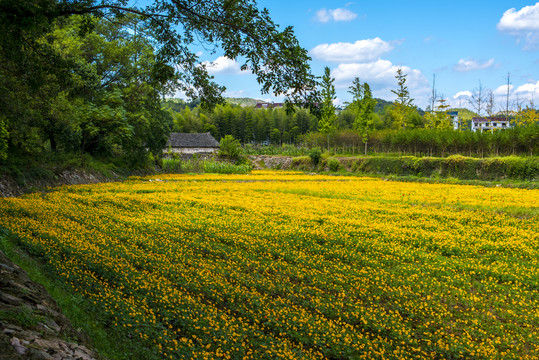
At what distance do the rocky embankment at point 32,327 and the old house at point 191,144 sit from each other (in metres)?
72.6

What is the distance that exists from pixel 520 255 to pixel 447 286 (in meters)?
4.21

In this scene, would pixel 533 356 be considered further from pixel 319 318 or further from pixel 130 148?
pixel 130 148

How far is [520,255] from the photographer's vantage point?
1085cm

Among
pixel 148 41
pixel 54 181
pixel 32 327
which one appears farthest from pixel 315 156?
pixel 32 327

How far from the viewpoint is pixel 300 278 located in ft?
28.4

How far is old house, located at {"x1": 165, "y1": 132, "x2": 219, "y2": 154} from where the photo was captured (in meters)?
77.4

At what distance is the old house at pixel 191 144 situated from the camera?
77.4 metres

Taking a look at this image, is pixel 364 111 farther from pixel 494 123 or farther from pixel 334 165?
pixel 494 123

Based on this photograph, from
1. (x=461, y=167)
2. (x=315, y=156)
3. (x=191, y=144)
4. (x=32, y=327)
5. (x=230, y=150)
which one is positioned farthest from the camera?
Result: (x=191, y=144)

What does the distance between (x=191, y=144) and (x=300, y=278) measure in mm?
73491

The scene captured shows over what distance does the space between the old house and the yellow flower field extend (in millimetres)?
62227

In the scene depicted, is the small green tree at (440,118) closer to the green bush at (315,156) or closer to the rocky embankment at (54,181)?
the green bush at (315,156)

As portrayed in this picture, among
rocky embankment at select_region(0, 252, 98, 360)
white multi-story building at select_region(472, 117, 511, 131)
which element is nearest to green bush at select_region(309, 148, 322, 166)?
white multi-story building at select_region(472, 117, 511, 131)

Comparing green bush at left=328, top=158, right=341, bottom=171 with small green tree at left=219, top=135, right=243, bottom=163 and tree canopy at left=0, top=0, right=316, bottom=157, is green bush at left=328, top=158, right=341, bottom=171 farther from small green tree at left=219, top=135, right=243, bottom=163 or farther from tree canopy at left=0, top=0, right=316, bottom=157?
tree canopy at left=0, top=0, right=316, bottom=157
